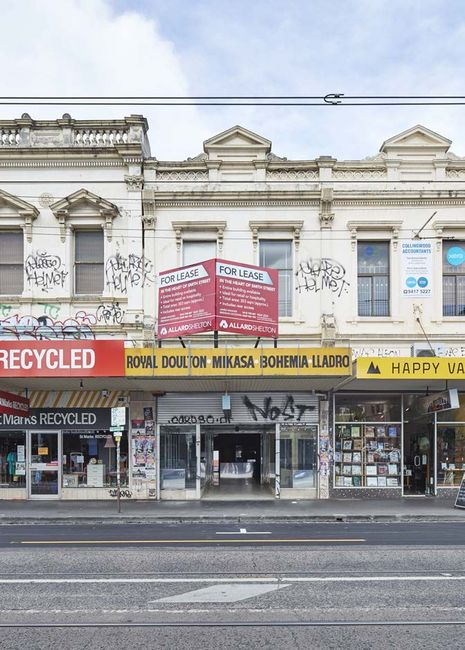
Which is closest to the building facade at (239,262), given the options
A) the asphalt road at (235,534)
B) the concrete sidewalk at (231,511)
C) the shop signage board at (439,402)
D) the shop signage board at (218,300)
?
the shop signage board at (439,402)

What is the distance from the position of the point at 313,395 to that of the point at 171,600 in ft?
34.8

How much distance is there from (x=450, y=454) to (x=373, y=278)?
18.9ft

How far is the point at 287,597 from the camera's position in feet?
24.8

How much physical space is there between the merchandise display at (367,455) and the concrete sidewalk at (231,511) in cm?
67

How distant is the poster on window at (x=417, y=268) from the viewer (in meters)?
17.5

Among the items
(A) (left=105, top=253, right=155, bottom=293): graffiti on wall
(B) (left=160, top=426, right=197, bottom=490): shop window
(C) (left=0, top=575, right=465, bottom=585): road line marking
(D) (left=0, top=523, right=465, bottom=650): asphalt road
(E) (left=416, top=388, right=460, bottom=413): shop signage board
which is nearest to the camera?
(D) (left=0, top=523, right=465, bottom=650): asphalt road

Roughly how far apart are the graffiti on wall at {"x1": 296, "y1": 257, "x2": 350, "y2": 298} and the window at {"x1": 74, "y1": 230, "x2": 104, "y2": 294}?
19.7ft

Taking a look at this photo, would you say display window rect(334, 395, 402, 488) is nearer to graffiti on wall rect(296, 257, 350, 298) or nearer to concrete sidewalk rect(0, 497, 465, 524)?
concrete sidewalk rect(0, 497, 465, 524)

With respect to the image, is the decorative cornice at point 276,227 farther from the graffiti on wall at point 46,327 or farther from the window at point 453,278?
the graffiti on wall at point 46,327

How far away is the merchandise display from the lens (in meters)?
17.6

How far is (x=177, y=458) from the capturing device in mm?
17438

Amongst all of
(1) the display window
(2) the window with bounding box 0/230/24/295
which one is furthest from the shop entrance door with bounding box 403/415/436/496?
(2) the window with bounding box 0/230/24/295

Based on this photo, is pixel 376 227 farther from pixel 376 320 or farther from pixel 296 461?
pixel 296 461

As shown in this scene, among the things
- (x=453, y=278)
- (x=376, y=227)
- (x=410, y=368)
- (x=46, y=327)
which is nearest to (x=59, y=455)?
(x=46, y=327)
